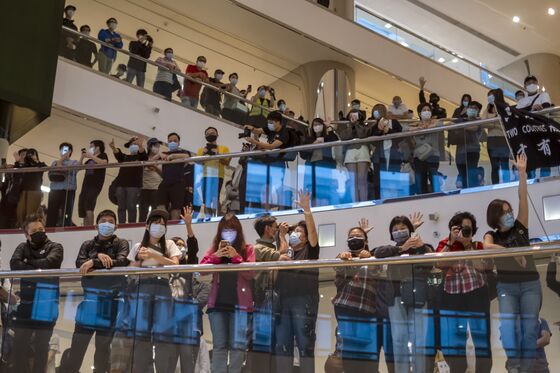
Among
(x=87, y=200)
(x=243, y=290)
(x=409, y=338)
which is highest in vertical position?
(x=87, y=200)

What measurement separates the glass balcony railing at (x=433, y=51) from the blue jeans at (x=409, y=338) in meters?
15.3

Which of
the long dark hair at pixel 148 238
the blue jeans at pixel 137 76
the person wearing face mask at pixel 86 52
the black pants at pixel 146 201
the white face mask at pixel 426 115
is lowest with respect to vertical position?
the long dark hair at pixel 148 238

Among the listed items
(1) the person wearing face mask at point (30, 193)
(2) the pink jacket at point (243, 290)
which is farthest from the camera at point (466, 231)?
(1) the person wearing face mask at point (30, 193)

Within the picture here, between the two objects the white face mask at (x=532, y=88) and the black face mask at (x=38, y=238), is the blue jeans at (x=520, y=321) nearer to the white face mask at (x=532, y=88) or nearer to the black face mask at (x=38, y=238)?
the black face mask at (x=38, y=238)

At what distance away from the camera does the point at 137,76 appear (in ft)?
51.3

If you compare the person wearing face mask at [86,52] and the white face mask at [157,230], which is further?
the person wearing face mask at [86,52]

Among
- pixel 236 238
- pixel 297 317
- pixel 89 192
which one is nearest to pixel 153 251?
pixel 236 238

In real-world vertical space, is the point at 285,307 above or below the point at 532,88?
below

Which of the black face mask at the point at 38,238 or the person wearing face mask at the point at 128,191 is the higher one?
the person wearing face mask at the point at 128,191

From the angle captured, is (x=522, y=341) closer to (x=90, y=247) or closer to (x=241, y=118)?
(x=90, y=247)

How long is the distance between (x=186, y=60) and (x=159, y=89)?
5.59 m

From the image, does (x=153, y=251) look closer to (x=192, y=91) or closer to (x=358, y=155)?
(x=358, y=155)

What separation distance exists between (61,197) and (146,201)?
1333 mm

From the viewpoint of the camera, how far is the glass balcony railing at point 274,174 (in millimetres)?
10289
